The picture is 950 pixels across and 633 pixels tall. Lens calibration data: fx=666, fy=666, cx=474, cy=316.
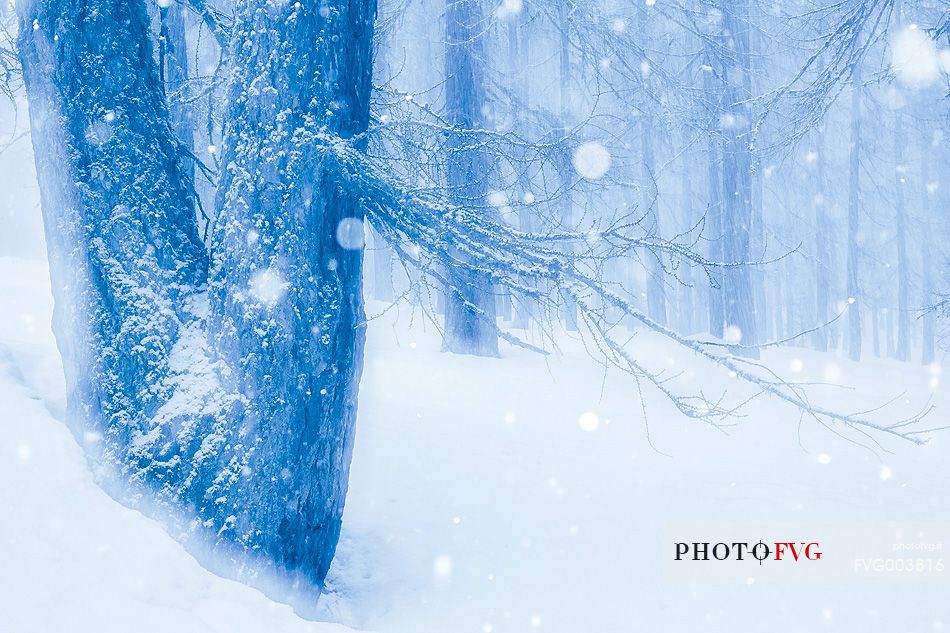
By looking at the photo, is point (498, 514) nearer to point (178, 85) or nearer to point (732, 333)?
point (178, 85)

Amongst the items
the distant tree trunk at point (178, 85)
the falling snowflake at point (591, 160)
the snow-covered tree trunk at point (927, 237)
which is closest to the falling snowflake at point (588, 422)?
the falling snowflake at point (591, 160)

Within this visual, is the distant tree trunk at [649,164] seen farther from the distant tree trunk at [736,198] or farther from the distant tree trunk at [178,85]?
the distant tree trunk at [178,85]

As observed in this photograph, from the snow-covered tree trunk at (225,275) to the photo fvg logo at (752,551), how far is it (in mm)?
2673

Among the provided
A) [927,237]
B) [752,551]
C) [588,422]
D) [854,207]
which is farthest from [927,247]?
[752,551]

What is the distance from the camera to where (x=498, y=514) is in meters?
5.11

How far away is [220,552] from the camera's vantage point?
3404 millimetres

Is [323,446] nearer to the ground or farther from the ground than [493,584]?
farther from the ground

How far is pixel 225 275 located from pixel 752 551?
404cm

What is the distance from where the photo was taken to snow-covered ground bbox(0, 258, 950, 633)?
277cm

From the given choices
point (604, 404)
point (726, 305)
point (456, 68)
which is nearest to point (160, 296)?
point (604, 404)

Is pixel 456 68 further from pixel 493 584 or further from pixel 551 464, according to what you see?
pixel 493 584

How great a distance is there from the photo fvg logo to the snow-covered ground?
21 centimetres

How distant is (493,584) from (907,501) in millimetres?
3767

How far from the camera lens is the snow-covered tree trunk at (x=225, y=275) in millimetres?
3439
